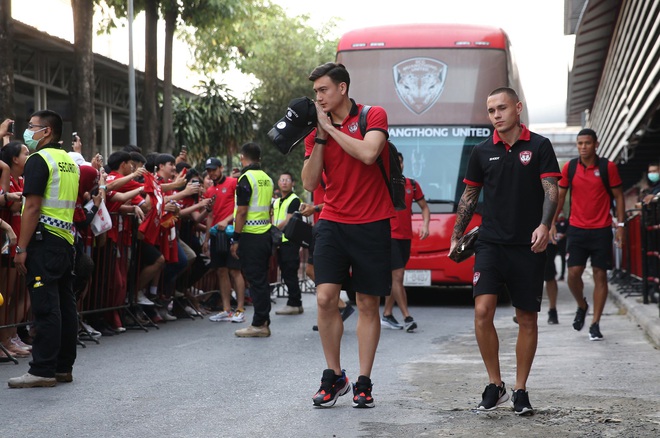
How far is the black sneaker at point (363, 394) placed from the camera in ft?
20.0

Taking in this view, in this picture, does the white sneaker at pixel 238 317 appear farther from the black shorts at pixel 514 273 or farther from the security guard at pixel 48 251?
the black shorts at pixel 514 273

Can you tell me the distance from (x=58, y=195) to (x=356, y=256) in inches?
90.4

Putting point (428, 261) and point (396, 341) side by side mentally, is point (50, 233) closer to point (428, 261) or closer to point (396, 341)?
point (396, 341)

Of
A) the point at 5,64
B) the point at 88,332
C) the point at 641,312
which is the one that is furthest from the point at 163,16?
the point at 641,312

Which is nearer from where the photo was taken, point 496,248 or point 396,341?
point 496,248

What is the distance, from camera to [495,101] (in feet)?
20.2

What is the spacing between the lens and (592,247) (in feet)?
33.1

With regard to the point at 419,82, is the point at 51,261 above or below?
below

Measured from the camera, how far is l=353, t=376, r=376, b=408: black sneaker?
611 centimetres

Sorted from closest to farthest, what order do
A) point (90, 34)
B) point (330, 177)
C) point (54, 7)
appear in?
point (330, 177) → point (90, 34) → point (54, 7)

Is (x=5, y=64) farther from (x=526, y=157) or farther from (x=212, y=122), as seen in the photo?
(x=212, y=122)

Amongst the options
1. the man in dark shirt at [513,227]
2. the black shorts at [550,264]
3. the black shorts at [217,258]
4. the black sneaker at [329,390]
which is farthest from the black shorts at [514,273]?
the black shorts at [217,258]

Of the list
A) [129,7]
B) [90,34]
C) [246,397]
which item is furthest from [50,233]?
[129,7]

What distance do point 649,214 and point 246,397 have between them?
27.3 ft
